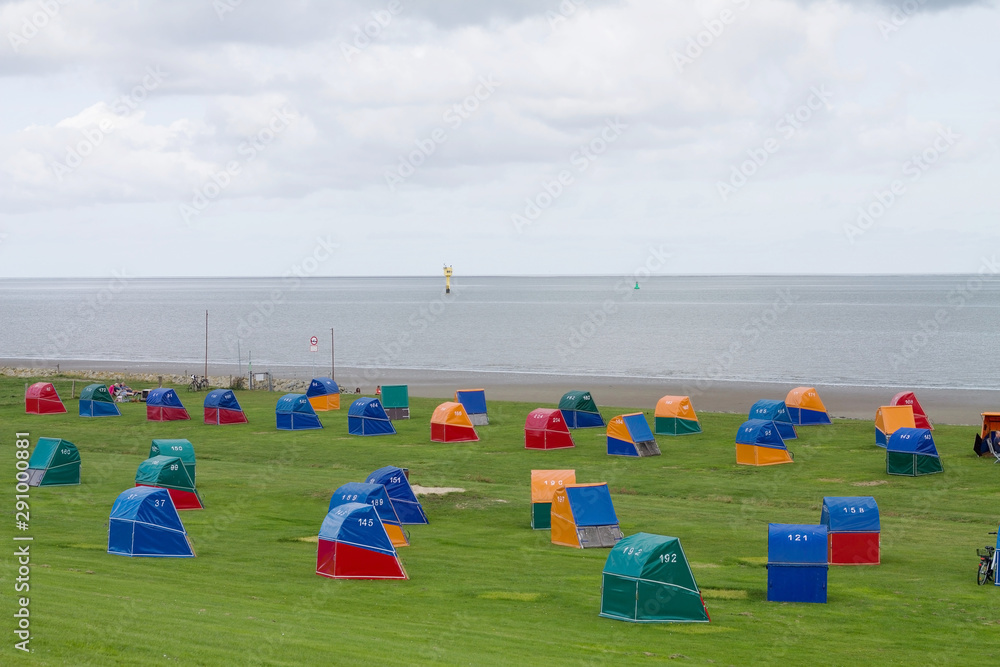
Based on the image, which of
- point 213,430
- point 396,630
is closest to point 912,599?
point 396,630

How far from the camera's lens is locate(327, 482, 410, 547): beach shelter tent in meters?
32.1

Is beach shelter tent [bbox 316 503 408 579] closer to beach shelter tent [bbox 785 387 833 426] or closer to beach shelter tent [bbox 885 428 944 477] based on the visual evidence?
beach shelter tent [bbox 885 428 944 477]

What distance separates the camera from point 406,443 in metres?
57.1

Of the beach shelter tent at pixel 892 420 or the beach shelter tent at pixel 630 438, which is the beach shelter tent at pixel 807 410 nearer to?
the beach shelter tent at pixel 892 420

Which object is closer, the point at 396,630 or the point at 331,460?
the point at 396,630

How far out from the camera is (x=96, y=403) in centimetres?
6800

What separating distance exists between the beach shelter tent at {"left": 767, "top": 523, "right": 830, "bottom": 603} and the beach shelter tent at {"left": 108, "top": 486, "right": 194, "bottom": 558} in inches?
688

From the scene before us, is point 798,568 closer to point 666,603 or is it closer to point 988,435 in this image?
point 666,603

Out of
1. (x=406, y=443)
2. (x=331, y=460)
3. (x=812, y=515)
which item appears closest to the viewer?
(x=812, y=515)

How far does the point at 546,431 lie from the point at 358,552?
26654mm

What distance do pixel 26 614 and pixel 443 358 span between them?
367 ft

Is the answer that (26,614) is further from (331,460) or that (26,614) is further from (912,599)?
(331,460)

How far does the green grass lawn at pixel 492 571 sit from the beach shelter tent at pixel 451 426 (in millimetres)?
2195

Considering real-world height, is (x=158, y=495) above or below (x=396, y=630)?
above
